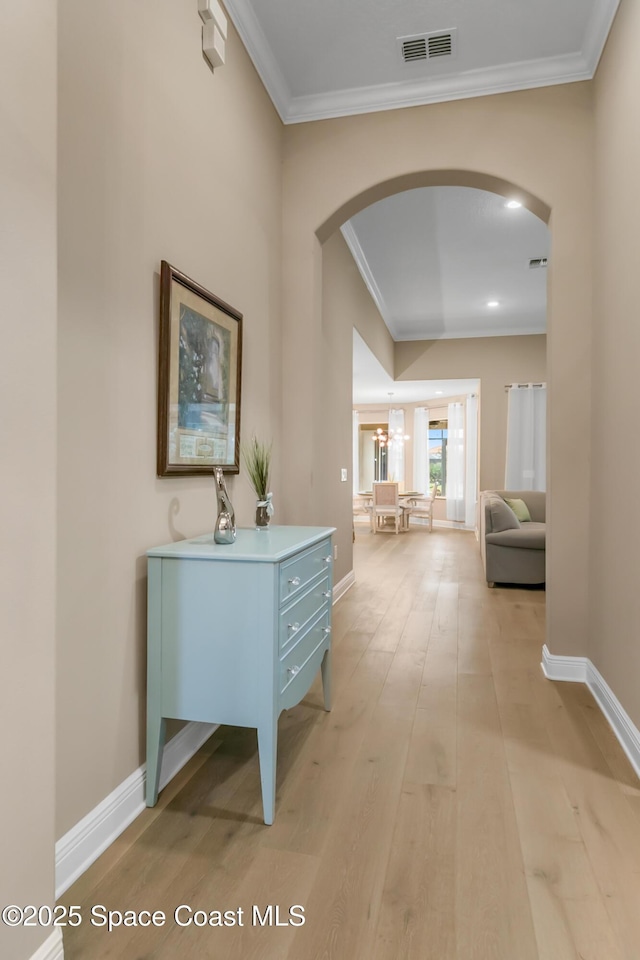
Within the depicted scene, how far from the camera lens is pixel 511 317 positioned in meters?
7.61

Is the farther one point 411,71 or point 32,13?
point 411,71

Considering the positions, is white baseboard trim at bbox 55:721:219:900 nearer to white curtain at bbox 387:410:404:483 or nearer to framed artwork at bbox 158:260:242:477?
framed artwork at bbox 158:260:242:477

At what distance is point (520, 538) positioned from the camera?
513cm

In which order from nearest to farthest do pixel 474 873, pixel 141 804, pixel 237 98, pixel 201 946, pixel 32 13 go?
pixel 32 13
pixel 201 946
pixel 474 873
pixel 141 804
pixel 237 98

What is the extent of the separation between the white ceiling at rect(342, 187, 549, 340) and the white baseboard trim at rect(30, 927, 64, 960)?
449 cm

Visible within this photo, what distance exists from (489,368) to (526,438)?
3.96ft

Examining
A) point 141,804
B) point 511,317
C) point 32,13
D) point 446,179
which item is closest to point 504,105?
point 446,179

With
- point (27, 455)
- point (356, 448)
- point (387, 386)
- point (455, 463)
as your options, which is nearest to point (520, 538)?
point (387, 386)

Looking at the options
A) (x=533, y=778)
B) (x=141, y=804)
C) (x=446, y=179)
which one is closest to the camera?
(x=141, y=804)

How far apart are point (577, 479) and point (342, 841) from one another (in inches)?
82.9

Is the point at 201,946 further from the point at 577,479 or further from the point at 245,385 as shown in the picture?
the point at 577,479

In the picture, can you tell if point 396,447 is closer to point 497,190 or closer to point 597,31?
point 497,190

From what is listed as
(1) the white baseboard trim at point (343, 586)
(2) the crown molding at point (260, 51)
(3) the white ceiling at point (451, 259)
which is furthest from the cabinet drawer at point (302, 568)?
(3) the white ceiling at point (451, 259)

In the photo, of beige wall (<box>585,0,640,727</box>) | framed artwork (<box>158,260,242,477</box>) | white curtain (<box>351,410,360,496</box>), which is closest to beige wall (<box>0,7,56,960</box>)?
framed artwork (<box>158,260,242,477</box>)
